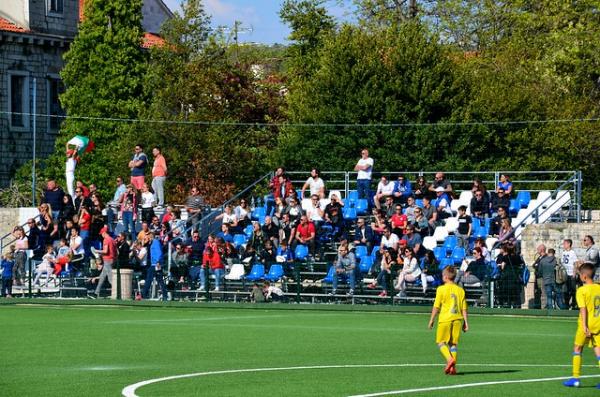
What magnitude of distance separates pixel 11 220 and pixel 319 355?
28879mm

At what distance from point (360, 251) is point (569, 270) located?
626 cm

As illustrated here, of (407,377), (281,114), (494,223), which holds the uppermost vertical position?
(281,114)

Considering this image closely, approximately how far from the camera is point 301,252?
37094 mm

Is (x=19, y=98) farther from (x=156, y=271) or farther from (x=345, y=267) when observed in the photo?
(x=345, y=267)

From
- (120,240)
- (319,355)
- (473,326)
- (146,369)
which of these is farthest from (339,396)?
(120,240)

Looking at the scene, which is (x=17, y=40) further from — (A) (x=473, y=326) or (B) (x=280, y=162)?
(A) (x=473, y=326)

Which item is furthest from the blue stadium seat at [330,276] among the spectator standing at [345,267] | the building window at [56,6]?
the building window at [56,6]

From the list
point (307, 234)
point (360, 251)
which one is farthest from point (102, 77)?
point (360, 251)

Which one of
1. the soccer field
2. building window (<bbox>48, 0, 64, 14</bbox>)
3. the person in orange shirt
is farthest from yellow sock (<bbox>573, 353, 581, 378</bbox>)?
building window (<bbox>48, 0, 64, 14</bbox>)

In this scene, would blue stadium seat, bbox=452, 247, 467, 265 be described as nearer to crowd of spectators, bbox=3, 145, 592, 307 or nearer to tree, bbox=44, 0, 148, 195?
crowd of spectators, bbox=3, 145, 592, 307

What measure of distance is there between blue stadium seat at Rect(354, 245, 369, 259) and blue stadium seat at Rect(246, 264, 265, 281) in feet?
8.23

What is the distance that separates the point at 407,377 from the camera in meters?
16.8

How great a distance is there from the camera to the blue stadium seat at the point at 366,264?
35.1 meters

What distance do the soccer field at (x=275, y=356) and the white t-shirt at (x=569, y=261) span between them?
6.67 feet
